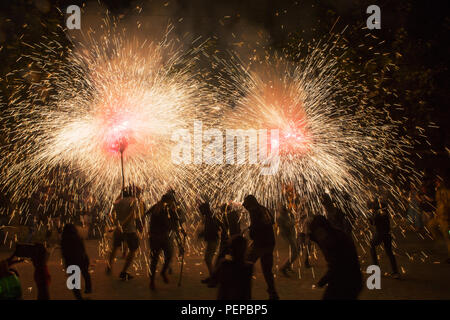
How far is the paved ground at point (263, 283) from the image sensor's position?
6.83 m

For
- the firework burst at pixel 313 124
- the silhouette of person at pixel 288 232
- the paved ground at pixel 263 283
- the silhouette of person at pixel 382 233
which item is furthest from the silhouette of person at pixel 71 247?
the firework burst at pixel 313 124

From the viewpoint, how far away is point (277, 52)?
14281 mm

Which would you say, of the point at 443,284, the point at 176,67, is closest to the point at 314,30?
the point at 176,67

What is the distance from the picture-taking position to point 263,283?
7.67 meters

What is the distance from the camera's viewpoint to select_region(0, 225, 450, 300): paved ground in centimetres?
683

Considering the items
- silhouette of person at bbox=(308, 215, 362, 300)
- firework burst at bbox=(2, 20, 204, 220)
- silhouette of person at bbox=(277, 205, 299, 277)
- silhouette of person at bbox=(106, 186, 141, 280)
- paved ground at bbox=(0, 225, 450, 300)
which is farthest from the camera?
firework burst at bbox=(2, 20, 204, 220)

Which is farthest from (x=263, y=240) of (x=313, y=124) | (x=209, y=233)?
(x=313, y=124)

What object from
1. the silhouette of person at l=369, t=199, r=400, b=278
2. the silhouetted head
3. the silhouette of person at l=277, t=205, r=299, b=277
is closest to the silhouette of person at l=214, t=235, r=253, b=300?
the silhouetted head

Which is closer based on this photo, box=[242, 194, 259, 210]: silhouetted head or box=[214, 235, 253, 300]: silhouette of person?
box=[214, 235, 253, 300]: silhouette of person

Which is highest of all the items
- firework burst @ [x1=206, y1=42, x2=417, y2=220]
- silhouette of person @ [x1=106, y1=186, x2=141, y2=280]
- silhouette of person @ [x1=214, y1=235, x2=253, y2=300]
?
firework burst @ [x1=206, y1=42, x2=417, y2=220]

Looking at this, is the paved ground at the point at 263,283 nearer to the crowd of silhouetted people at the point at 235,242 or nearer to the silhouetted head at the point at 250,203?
the crowd of silhouetted people at the point at 235,242

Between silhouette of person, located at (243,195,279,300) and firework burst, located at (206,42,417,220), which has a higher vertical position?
firework burst, located at (206,42,417,220)

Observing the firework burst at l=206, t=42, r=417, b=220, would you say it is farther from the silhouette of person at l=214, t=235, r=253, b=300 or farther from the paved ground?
the silhouette of person at l=214, t=235, r=253, b=300

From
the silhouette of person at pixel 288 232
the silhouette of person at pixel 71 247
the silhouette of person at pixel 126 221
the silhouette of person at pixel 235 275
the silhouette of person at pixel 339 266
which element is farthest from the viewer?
the silhouette of person at pixel 288 232
